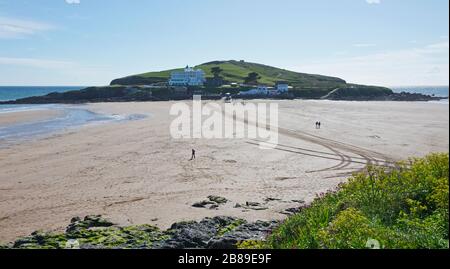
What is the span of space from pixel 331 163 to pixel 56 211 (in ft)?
49.4

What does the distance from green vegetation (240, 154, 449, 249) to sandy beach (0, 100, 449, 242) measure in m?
5.72

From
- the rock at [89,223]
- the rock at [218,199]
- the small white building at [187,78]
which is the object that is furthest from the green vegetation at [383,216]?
the small white building at [187,78]

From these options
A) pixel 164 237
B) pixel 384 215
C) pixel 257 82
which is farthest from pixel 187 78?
pixel 384 215

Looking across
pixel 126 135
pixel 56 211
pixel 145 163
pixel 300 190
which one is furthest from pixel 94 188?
pixel 126 135

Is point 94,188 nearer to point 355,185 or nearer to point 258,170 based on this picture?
point 258,170

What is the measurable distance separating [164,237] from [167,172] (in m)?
12.2

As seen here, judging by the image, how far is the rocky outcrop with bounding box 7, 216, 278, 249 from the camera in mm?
7703

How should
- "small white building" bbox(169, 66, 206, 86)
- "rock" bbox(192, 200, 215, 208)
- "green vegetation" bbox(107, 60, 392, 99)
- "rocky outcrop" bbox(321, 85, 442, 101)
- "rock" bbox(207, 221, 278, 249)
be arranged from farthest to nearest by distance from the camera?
"small white building" bbox(169, 66, 206, 86) < "green vegetation" bbox(107, 60, 392, 99) < "rocky outcrop" bbox(321, 85, 442, 101) < "rock" bbox(192, 200, 215, 208) < "rock" bbox(207, 221, 278, 249)

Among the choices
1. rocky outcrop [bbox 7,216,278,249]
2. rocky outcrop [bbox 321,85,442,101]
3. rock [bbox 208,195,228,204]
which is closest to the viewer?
rocky outcrop [bbox 7,216,278,249]

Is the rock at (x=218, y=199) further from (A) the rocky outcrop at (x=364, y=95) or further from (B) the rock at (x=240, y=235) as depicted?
(A) the rocky outcrop at (x=364, y=95)

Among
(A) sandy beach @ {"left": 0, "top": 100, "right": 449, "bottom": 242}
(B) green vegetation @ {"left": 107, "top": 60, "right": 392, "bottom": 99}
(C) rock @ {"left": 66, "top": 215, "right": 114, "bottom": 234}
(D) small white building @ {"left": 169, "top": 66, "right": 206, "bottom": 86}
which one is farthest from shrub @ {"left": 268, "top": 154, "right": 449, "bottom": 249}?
(D) small white building @ {"left": 169, "top": 66, "right": 206, "bottom": 86}

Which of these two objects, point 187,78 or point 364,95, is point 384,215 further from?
point 187,78

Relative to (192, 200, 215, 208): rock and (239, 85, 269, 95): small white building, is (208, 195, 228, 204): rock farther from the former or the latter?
(239, 85, 269, 95): small white building

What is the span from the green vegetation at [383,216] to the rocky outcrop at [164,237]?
4.35ft
